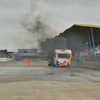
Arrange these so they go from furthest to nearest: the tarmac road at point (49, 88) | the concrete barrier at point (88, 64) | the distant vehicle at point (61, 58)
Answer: the distant vehicle at point (61, 58) < the concrete barrier at point (88, 64) < the tarmac road at point (49, 88)

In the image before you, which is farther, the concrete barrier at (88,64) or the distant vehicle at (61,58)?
the distant vehicle at (61,58)

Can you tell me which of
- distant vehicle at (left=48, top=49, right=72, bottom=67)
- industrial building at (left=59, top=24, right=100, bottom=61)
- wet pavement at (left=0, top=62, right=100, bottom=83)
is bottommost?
wet pavement at (left=0, top=62, right=100, bottom=83)

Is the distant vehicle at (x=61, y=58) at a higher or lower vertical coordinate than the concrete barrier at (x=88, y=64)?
higher

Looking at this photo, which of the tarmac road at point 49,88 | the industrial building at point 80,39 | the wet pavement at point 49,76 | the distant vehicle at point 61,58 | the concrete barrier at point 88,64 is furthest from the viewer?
the industrial building at point 80,39

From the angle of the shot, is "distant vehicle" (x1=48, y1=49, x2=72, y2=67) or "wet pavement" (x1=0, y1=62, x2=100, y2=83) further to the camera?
"distant vehicle" (x1=48, y1=49, x2=72, y2=67)

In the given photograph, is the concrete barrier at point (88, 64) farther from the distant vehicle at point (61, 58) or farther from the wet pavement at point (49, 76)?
the wet pavement at point (49, 76)

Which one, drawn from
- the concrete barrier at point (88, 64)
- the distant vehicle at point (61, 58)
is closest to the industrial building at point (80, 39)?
the concrete barrier at point (88, 64)

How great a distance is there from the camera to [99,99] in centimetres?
643

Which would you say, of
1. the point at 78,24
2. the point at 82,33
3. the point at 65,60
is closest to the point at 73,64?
the point at 65,60

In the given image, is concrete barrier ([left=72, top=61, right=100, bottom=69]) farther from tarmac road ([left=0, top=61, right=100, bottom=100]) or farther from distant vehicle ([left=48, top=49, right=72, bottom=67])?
tarmac road ([left=0, top=61, right=100, bottom=100])

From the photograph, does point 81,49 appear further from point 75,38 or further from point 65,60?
point 65,60

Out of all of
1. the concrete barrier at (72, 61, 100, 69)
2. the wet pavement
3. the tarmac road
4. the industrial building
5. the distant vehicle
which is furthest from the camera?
the industrial building

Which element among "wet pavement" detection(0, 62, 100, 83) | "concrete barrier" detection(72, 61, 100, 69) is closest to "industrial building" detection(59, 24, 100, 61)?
"concrete barrier" detection(72, 61, 100, 69)

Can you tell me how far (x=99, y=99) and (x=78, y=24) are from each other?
50587mm
